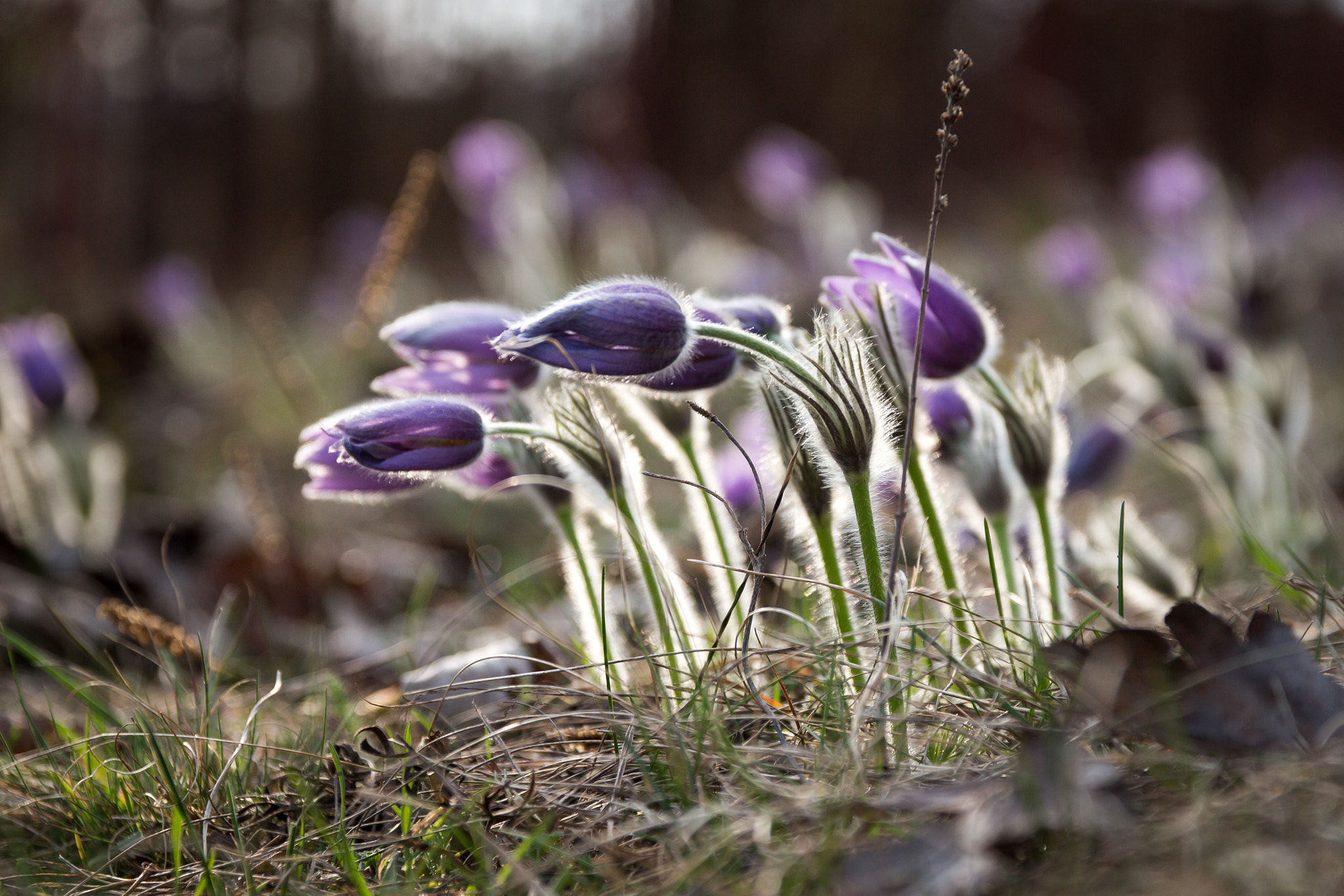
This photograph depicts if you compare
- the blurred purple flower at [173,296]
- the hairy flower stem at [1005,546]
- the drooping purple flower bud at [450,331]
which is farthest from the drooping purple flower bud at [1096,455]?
the blurred purple flower at [173,296]

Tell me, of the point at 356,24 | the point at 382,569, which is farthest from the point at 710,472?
the point at 356,24

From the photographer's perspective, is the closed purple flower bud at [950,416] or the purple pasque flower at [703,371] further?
the closed purple flower bud at [950,416]

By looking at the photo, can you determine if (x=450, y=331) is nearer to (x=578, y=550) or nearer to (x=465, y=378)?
(x=465, y=378)

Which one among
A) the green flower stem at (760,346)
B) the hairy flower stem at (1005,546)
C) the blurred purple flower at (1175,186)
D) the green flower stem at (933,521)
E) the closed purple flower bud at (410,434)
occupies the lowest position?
the hairy flower stem at (1005,546)

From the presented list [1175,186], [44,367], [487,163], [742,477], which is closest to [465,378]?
[742,477]

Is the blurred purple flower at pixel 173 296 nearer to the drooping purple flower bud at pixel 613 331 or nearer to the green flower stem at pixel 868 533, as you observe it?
the drooping purple flower bud at pixel 613 331

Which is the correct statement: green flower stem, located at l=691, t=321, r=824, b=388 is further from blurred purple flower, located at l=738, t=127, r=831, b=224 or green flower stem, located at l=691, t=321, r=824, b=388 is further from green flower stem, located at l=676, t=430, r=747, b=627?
blurred purple flower, located at l=738, t=127, r=831, b=224
